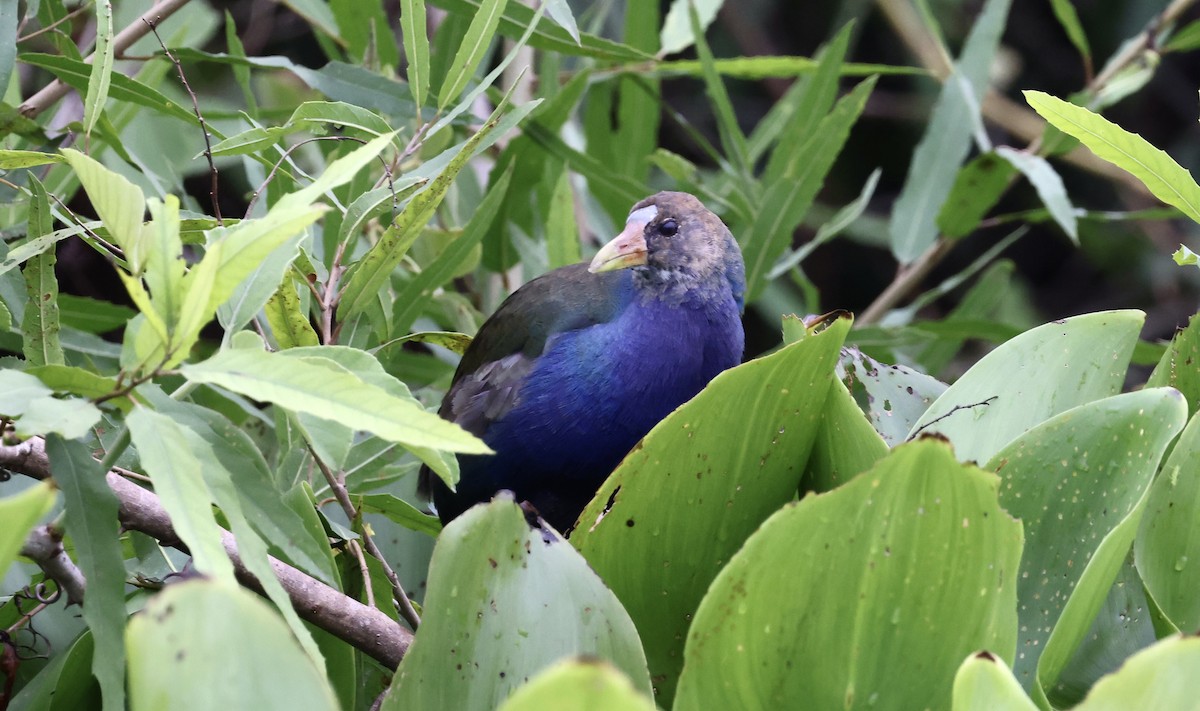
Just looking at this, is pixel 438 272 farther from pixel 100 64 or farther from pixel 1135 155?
pixel 1135 155

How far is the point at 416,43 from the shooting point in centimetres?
110

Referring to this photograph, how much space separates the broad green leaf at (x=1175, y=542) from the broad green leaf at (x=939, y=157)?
1.23 meters

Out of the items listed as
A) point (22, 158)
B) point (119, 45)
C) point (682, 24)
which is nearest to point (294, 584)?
point (22, 158)

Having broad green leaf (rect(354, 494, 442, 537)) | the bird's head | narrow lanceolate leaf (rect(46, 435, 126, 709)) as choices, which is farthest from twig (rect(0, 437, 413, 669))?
the bird's head

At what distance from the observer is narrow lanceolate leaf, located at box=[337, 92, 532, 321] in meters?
1.00

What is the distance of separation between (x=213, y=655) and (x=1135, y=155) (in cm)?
71

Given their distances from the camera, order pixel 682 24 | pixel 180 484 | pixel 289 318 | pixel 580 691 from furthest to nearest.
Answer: pixel 682 24 < pixel 289 318 < pixel 180 484 < pixel 580 691

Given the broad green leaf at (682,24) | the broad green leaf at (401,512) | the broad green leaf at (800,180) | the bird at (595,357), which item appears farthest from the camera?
the broad green leaf at (682,24)

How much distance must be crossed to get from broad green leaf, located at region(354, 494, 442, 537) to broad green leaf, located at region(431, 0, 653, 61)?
1.69ft

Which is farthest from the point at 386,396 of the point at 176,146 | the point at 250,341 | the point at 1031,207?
the point at 1031,207

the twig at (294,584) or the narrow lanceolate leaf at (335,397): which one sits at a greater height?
the narrow lanceolate leaf at (335,397)

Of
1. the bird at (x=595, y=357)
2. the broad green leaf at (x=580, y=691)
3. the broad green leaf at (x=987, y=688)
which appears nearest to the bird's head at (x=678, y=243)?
the bird at (x=595, y=357)

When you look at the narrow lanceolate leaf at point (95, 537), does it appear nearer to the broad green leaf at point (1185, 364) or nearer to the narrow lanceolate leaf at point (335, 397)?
the narrow lanceolate leaf at point (335, 397)

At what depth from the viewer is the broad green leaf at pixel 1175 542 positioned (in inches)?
33.1
